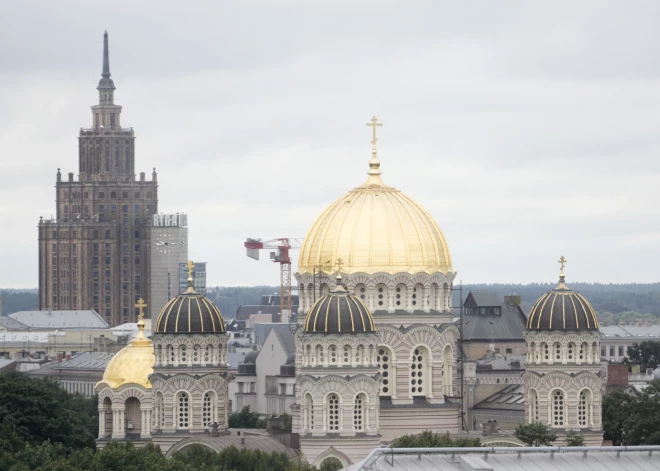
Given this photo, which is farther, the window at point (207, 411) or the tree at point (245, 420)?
the tree at point (245, 420)

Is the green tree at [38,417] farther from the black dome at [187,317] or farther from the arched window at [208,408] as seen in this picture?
the black dome at [187,317]

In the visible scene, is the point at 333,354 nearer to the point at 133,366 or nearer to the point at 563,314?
the point at 563,314

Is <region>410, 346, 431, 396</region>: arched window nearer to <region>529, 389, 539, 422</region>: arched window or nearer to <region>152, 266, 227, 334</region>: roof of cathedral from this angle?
<region>529, 389, 539, 422</region>: arched window

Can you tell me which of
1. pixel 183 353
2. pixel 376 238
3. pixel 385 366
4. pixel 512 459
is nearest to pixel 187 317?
pixel 183 353

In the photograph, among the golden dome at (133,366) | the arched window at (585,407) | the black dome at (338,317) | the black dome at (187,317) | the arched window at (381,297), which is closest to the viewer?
the black dome at (338,317)

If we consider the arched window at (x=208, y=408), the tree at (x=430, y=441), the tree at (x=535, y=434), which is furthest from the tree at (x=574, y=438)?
the arched window at (x=208, y=408)

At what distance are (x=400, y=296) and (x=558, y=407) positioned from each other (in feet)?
28.5

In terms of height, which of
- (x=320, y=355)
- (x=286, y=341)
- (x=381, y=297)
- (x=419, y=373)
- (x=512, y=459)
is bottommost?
(x=512, y=459)

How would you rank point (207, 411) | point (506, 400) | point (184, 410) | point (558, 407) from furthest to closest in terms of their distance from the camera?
point (506, 400) → point (207, 411) → point (184, 410) → point (558, 407)

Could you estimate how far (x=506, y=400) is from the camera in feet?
513

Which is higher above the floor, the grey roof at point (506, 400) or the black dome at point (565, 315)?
the black dome at point (565, 315)

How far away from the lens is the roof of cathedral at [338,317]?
4636 inches

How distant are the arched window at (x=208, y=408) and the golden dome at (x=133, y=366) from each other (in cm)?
487

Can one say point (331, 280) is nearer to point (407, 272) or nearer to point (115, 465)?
point (407, 272)
